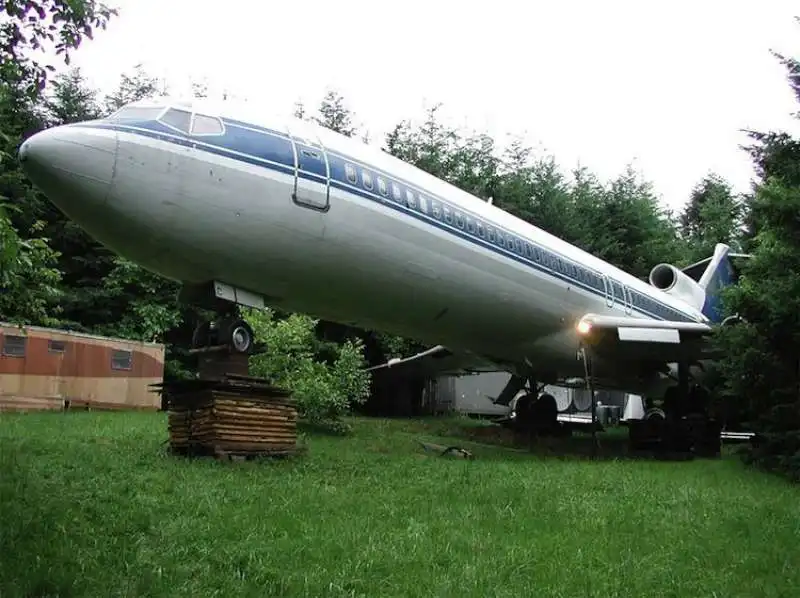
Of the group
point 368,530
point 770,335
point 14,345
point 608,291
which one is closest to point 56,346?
point 14,345

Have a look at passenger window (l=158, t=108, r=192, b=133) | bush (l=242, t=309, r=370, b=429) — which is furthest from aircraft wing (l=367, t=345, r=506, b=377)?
passenger window (l=158, t=108, r=192, b=133)

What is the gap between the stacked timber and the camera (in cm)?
898

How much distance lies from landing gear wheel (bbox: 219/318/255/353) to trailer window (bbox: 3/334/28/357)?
9.64 metres

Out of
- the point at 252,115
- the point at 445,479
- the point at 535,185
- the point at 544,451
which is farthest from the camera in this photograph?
the point at 535,185

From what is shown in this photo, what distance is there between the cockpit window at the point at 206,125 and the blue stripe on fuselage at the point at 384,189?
79mm

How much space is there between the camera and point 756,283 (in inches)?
431

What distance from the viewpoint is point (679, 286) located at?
66.1 feet

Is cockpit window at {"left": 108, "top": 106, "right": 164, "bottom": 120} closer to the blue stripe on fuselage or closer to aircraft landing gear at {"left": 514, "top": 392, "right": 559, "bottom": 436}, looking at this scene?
the blue stripe on fuselage

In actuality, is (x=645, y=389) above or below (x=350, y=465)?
above

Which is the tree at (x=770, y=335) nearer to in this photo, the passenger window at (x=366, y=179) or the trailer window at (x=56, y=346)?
the passenger window at (x=366, y=179)

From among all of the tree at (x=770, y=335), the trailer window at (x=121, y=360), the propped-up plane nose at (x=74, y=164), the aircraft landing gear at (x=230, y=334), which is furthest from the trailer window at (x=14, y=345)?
the tree at (x=770, y=335)

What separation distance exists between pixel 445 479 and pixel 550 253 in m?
5.94

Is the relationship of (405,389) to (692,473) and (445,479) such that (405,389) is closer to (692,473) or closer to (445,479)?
(692,473)

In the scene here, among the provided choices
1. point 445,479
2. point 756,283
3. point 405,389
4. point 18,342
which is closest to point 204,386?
point 445,479
